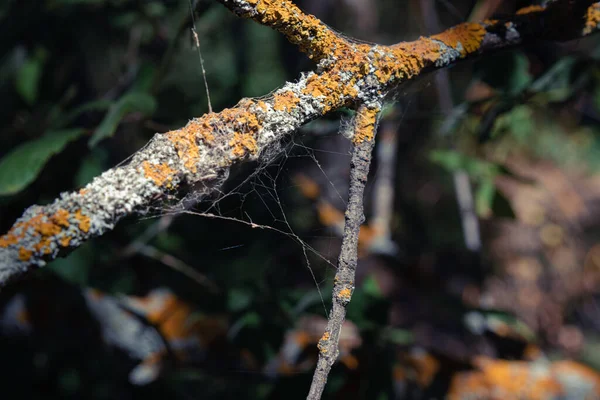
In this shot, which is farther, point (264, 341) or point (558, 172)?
point (558, 172)

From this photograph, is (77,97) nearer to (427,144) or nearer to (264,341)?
(264,341)

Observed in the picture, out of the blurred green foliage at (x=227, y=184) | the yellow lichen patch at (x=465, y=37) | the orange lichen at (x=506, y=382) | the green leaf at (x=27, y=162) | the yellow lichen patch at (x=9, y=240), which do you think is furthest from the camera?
the orange lichen at (x=506, y=382)

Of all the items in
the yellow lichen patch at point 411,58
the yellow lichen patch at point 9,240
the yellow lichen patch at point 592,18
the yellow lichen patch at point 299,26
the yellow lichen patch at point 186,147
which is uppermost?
the yellow lichen patch at point 592,18

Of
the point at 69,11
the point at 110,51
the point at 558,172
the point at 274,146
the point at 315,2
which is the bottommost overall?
the point at 274,146

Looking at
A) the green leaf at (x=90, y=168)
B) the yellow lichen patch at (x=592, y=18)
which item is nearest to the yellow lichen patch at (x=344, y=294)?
the yellow lichen patch at (x=592, y=18)

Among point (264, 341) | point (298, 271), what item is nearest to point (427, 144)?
point (298, 271)

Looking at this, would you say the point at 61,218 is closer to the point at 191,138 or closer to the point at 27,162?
the point at 191,138

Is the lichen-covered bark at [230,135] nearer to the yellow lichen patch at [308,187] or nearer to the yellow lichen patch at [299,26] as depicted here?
the yellow lichen patch at [299,26]
